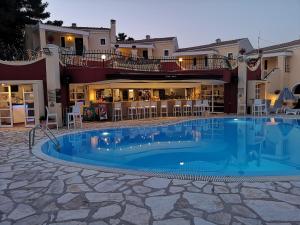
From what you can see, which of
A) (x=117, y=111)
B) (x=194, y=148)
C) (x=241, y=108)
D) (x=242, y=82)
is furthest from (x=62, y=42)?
(x=194, y=148)

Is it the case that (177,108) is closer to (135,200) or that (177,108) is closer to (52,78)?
(52,78)

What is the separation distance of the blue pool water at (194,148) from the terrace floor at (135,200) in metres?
1.03

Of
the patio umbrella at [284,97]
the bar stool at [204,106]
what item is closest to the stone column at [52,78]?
the bar stool at [204,106]

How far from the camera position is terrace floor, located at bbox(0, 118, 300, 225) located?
3641 millimetres

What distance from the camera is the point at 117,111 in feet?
53.7

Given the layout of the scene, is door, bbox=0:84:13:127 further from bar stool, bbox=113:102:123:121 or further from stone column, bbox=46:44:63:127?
bar stool, bbox=113:102:123:121

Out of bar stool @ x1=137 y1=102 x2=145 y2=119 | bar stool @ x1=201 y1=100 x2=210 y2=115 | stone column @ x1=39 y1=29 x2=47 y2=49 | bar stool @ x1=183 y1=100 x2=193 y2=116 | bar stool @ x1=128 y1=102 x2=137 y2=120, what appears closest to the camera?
bar stool @ x1=128 y1=102 x2=137 y2=120

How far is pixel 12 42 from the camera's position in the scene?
82.5 ft

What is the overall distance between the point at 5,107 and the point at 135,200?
11668 millimetres

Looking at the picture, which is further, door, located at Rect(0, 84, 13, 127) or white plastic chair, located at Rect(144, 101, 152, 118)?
white plastic chair, located at Rect(144, 101, 152, 118)

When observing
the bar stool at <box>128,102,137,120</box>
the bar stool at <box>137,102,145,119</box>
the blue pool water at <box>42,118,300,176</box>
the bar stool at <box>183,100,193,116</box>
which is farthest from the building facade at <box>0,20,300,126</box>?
the blue pool water at <box>42,118,300,176</box>

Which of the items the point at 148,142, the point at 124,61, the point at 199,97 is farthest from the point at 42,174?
the point at 199,97

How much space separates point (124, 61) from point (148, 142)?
24.4 feet

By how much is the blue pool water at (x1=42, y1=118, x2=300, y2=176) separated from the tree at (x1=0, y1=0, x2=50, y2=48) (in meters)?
16.7
